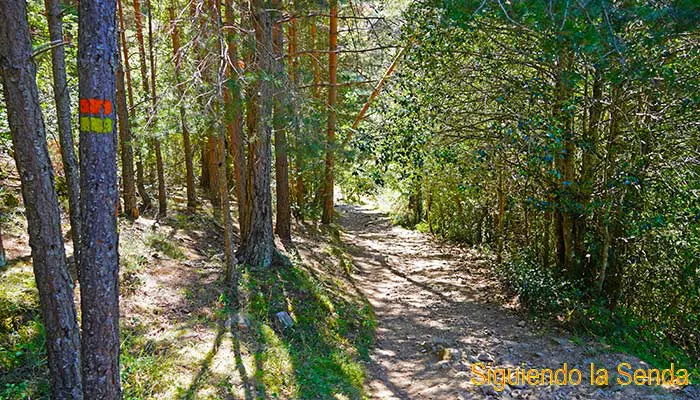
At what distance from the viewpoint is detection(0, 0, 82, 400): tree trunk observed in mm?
3094

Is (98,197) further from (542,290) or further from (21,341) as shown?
(542,290)

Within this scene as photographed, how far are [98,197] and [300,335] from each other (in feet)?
13.6

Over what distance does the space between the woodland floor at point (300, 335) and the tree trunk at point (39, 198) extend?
569 millimetres

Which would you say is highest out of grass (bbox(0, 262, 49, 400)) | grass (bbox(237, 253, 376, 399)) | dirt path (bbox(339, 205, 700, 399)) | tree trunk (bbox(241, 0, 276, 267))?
tree trunk (bbox(241, 0, 276, 267))

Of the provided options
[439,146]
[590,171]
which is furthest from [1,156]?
[590,171]

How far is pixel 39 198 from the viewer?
326 cm

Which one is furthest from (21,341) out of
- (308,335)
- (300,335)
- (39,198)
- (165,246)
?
(165,246)

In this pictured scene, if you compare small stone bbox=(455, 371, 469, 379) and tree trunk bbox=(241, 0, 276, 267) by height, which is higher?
tree trunk bbox=(241, 0, 276, 267)

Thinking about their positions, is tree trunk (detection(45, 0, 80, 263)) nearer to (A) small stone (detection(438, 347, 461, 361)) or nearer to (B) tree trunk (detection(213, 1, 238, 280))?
(B) tree trunk (detection(213, 1, 238, 280))

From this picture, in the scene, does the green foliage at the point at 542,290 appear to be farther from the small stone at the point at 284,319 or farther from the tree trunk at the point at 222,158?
the tree trunk at the point at 222,158

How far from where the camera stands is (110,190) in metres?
2.94

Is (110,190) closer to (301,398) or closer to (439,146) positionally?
(301,398)

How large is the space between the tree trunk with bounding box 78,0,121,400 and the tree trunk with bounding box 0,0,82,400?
59 cm

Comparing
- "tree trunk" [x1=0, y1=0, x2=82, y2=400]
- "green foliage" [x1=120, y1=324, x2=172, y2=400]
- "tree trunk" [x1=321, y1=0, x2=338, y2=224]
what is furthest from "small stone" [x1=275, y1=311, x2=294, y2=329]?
"tree trunk" [x1=321, y1=0, x2=338, y2=224]
